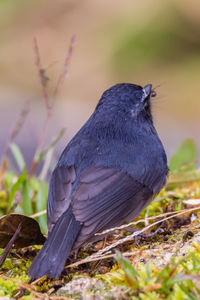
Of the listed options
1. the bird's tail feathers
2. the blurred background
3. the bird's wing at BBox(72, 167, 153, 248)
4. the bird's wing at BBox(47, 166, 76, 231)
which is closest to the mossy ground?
the bird's tail feathers

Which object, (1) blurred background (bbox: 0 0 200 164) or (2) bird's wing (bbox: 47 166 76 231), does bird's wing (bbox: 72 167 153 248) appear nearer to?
(2) bird's wing (bbox: 47 166 76 231)

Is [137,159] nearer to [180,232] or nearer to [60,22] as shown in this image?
[180,232]

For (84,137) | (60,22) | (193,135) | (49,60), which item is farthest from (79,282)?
(60,22)

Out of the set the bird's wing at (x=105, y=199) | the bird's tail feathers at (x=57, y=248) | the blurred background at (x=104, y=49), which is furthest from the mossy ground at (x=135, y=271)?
the blurred background at (x=104, y=49)

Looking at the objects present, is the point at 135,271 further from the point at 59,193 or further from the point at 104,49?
the point at 104,49

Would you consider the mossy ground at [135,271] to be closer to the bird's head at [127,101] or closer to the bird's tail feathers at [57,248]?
the bird's tail feathers at [57,248]

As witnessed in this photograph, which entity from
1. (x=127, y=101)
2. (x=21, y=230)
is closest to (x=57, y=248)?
(x=21, y=230)
